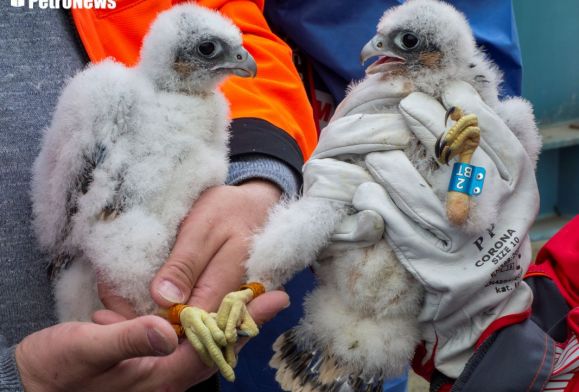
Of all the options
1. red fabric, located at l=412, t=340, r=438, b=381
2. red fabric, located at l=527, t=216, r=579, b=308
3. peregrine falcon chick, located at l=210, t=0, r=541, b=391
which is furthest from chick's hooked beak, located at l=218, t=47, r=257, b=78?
red fabric, located at l=527, t=216, r=579, b=308

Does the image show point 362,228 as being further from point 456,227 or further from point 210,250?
point 210,250

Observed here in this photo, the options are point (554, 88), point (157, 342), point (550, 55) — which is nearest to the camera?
point (157, 342)

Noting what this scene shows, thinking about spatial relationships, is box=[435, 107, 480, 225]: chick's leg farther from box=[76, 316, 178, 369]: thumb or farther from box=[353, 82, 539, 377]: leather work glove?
box=[76, 316, 178, 369]: thumb

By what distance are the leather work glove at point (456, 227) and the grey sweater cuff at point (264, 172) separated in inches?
12.7

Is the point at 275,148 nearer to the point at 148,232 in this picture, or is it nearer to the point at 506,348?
the point at 148,232

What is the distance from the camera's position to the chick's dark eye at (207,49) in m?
1.68

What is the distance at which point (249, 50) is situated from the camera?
6.77ft

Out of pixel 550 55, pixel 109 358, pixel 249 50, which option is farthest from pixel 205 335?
pixel 550 55

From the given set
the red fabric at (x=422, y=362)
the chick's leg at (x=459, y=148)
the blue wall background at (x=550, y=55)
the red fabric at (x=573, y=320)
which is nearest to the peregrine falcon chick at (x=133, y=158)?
the chick's leg at (x=459, y=148)

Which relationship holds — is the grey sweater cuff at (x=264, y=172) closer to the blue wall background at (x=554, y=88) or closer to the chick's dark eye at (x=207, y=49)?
the chick's dark eye at (x=207, y=49)

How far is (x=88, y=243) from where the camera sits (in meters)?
1.60

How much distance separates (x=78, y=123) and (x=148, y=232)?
268mm

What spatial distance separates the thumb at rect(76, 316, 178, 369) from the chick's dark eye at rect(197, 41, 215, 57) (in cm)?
61

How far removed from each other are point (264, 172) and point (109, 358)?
23.4 inches
